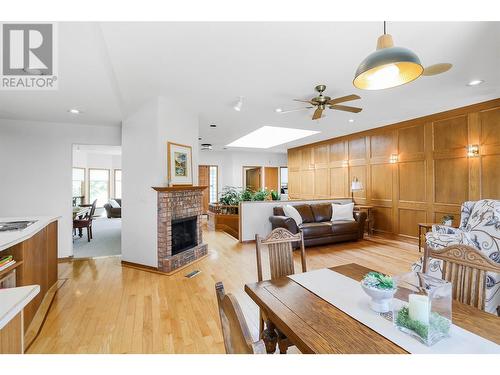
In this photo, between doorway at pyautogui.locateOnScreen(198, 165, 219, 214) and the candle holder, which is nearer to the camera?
the candle holder

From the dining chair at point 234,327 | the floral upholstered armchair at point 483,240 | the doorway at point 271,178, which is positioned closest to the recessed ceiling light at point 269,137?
the doorway at point 271,178

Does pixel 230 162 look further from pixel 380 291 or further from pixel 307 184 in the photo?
pixel 380 291

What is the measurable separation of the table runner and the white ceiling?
2.01 meters

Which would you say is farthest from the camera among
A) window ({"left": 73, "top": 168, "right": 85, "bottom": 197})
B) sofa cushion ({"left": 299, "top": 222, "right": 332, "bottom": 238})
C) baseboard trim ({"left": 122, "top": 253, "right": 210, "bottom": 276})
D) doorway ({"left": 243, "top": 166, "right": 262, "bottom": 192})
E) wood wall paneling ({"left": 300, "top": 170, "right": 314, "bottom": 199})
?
doorway ({"left": 243, "top": 166, "right": 262, "bottom": 192})

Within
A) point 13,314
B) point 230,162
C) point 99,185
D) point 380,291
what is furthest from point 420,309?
point 99,185

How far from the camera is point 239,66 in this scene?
8.88ft

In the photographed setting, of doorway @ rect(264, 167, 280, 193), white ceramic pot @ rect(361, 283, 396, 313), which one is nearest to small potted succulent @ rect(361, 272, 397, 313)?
white ceramic pot @ rect(361, 283, 396, 313)

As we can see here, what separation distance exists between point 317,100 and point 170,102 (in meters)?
2.21

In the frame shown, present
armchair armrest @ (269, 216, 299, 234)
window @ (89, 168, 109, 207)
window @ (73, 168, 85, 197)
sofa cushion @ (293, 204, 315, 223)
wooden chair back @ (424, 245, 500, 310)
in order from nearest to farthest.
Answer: wooden chair back @ (424, 245, 500, 310)
armchair armrest @ (269, 216, 299, 234)
sofa cushion @ (293, 204, 315, 223)
window @ (73, 168, 85, 197)
window @ (89, 168, 109, 207)

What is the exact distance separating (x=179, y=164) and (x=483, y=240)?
3830mm

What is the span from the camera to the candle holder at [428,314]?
3.14 ft

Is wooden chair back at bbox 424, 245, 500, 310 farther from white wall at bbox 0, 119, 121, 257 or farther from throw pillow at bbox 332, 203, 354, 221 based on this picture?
white wall at bbox 0, 119, 121, 257

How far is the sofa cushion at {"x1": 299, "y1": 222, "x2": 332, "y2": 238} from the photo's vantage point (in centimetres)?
484
